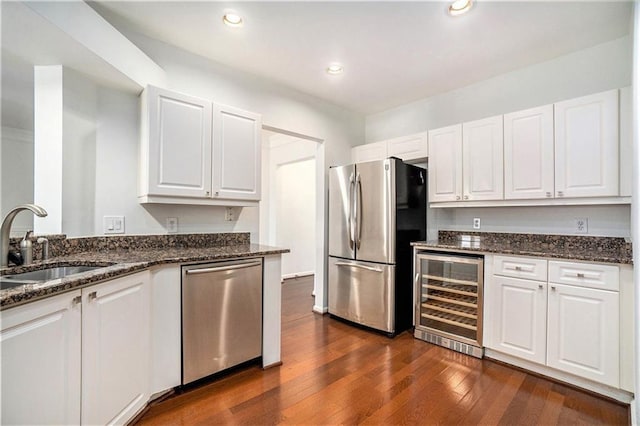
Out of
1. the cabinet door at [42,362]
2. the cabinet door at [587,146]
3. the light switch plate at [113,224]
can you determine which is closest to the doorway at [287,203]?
the light switch plate at [113,224]

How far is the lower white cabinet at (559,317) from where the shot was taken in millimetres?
1917

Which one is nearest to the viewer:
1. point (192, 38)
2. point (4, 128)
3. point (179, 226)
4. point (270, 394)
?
point (270, 394)

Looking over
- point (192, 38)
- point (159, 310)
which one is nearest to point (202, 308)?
point (159, 310)

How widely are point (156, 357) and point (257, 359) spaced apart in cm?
80

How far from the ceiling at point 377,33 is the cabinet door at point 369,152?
82cm

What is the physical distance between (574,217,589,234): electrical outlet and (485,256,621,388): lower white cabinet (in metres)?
0.62

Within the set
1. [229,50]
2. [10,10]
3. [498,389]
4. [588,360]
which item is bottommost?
[498,389]

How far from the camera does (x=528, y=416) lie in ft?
5.76

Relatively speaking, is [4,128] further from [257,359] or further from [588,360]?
[588,360]

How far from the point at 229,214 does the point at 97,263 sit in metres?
1.21

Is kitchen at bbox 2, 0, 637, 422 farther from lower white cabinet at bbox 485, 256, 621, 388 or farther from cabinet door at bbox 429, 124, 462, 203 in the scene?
lower white cabinet at bbox 485, 256, 621, 388

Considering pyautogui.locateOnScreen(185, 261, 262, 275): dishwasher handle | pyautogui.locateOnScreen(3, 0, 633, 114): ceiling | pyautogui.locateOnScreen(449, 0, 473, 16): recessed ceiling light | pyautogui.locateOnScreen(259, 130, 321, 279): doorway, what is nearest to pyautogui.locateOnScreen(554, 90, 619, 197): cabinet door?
pyautogui.locateOnScreen(3, 0, 633, 114): ceiling

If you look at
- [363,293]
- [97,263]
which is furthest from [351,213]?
[97,263]

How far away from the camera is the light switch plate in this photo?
7.10 ft
